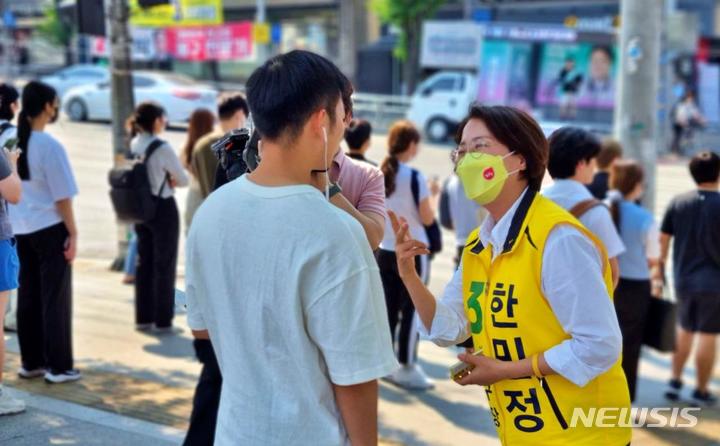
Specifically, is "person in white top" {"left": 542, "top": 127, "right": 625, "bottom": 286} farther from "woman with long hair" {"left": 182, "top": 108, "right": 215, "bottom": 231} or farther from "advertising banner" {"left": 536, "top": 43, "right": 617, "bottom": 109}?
"advertising banner" {"left": 536, "top": 43, "right": 617, "bottom": 109}

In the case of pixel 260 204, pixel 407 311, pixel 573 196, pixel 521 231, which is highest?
pixel 260 204

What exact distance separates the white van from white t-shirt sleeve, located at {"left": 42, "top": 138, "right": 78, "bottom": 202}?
2009cm

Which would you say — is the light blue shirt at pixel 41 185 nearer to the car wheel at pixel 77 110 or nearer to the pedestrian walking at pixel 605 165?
the pedestrian walking at pixel 605 165

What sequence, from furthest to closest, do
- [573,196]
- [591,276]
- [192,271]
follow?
[573,196]
[591,276]
[192,271]

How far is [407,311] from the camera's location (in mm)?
6922

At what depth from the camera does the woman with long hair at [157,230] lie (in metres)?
7.66

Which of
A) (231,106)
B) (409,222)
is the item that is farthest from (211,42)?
(409,222)

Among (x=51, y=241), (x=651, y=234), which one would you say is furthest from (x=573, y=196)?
(x=51, y=241)

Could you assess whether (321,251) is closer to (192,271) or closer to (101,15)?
(192,271)

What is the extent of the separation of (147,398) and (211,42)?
96.4 ft

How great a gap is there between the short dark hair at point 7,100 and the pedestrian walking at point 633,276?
147 inches

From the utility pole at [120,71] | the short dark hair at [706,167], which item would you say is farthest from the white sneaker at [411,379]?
the utility pole at [120,71]

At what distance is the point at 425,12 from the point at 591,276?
30.9 m

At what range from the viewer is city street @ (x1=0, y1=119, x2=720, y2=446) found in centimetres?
541
